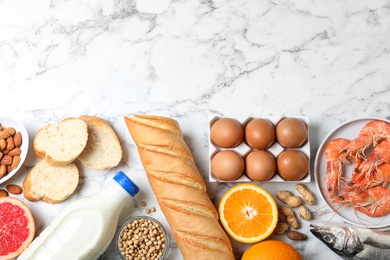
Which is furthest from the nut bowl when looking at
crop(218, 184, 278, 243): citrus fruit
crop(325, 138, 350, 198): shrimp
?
crop(325, 138, 350, 198): shrimp

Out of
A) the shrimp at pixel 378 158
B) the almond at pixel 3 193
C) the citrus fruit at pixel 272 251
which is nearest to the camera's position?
the citrus fruit at pixel 272 251

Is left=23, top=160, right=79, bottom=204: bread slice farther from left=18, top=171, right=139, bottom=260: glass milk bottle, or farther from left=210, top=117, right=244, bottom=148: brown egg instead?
left=210, top=117, right=244, bottom=148: brown egg

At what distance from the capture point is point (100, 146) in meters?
1.93

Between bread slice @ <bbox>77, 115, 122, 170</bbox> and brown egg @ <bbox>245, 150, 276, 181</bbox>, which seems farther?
bread slice @ <bbox>77, 115, 122, 170</bbox>

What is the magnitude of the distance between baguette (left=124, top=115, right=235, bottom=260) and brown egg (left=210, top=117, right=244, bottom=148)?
0.10 meters

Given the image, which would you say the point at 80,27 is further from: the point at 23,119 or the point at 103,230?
the point at 103,230

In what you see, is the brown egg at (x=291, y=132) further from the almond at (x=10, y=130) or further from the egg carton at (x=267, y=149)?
the almond at (x=10, y=130)

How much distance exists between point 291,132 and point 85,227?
0.67m

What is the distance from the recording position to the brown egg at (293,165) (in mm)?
1794

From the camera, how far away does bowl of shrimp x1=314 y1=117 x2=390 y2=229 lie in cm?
183

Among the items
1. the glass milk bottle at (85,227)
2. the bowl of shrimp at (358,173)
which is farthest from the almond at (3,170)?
the bowl of shrimp at (358,173)

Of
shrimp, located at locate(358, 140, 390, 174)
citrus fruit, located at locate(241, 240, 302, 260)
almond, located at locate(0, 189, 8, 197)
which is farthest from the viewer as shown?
almond, located at locate(0, 189, 8, 197)

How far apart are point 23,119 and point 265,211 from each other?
33.1 inches

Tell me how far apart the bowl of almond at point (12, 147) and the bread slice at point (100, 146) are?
19cm
